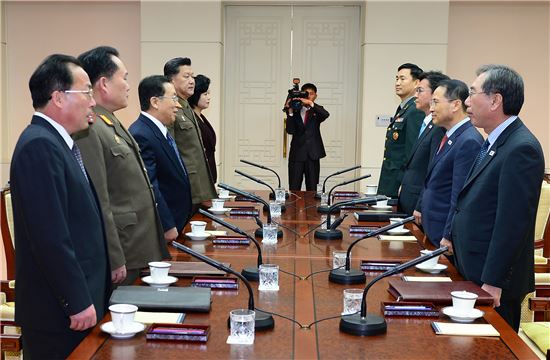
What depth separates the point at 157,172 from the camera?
4.21 meters

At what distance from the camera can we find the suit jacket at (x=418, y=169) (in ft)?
15.7

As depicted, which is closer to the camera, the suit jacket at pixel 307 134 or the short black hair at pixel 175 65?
the short black hair at pixel 175 65

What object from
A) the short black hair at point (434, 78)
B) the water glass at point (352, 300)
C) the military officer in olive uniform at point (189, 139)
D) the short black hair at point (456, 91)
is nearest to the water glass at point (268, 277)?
the water glass at point (352, 300)

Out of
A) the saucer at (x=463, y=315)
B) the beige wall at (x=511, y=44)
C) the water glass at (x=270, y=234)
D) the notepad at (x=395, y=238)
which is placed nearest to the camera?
the saucer at (x=463, y=315)

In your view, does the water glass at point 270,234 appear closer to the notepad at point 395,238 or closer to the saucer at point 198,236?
the saucer at point 198,236

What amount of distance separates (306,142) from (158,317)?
5737mm

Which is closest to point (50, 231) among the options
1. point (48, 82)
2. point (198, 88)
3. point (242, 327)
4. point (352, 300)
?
point (48, 82)

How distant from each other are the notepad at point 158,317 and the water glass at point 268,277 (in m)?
0.44

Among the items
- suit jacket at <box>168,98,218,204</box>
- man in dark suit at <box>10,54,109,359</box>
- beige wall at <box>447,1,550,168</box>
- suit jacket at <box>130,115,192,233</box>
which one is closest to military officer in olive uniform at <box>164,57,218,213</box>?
suit jacket at <box>168,98,218,204</box>

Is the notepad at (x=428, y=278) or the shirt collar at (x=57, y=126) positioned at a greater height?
the shirt collar at (x=57, y=126)

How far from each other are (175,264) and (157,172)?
1.35m

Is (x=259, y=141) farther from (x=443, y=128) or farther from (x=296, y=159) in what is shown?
(x=443, y=128)

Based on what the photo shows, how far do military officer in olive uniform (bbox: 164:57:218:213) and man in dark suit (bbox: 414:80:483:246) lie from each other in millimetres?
1582

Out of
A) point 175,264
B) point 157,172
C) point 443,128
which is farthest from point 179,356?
point 443,128
